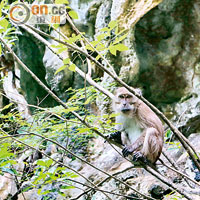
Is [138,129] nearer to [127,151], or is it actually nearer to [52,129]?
[127,151]

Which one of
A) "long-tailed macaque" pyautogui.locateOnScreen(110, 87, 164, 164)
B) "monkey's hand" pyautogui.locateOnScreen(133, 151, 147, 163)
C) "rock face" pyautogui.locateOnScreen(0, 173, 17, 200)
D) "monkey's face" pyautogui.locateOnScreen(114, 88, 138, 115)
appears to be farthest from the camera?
"rock face" pyautogui.locateOnScreen(0, 173, 17, 200)

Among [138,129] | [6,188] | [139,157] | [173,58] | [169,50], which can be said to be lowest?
[6,188]

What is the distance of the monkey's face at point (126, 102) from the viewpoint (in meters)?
4.86

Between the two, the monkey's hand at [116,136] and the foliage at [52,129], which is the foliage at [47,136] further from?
the monkey's hand at [116,136]

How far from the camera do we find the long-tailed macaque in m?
4.46

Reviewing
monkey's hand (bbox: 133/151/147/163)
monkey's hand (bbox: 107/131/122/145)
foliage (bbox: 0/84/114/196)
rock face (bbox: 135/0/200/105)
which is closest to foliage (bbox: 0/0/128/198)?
foliage (bbox: 0/84/114/196)

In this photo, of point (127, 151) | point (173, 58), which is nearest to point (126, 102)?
point (127, 151)

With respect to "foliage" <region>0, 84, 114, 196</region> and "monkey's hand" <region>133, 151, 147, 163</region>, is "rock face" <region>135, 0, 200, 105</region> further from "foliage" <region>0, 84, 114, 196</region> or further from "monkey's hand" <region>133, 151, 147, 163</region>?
"monkey's hand" <region>133, 151, 147, 163</region>

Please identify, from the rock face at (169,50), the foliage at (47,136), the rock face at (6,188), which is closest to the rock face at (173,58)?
the rock face at (169,50)

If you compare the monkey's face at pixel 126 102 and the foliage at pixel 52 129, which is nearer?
the foliage at pixel 52 129

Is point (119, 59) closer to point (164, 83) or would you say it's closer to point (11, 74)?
point (164, 83)

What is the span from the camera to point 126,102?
488 cm

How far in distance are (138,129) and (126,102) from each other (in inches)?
21.3

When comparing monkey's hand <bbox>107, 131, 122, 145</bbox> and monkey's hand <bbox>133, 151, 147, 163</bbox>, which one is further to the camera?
monkey's hand <bbox>107, 131, 122, 145</bbox>
